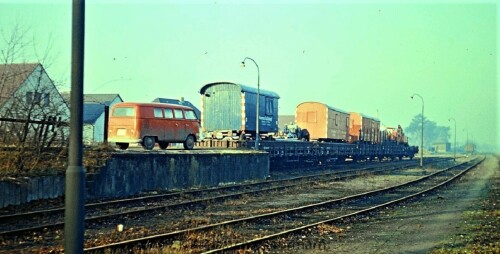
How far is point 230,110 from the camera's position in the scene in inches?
1262

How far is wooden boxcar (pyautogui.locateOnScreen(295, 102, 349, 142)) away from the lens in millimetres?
41250

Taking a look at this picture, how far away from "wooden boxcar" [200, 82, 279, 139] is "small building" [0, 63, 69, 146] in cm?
1623

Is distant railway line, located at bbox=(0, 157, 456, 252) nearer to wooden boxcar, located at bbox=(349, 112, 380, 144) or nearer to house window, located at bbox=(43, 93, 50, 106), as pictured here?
house window, located at bbox=(43, 93, 50, 106)

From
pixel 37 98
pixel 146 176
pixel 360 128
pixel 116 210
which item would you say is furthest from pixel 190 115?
pixel 360 128

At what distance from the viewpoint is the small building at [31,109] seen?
14562 millimetres

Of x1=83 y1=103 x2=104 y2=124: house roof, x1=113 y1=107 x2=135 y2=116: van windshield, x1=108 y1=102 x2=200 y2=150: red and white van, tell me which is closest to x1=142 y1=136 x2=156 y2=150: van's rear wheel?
x1=108 y1=102 x2=200 y2=150: red and white van

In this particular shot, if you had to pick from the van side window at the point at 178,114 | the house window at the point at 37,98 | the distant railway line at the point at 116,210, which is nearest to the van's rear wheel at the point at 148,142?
the van side window at the point at 178,114

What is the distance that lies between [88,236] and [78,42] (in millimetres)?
5397

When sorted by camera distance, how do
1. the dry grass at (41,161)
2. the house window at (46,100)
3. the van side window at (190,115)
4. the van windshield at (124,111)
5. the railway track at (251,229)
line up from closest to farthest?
the railway track at (251,229) → the dry grass at (41,161) → the house window at (46,100) → the van windshield at (124,111) → the van side window at (190,115)

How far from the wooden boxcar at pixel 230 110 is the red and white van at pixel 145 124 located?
8.98 meters

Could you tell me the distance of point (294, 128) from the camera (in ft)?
130

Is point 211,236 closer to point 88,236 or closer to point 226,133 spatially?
point 88,236

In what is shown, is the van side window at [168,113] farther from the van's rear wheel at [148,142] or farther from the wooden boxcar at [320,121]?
the wooden boxcar at [320,121]

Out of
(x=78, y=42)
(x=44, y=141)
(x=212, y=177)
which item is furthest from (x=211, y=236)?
(x=212, y=177)
